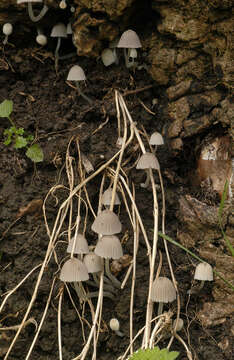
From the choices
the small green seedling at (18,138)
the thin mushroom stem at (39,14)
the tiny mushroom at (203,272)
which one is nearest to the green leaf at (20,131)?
the small green seedling at (18,138)

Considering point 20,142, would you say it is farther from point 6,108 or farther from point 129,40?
point 129,40

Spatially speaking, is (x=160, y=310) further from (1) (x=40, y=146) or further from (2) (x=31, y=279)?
(1) (x=40, y=146)

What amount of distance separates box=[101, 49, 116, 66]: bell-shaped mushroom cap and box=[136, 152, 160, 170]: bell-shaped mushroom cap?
0.70 m

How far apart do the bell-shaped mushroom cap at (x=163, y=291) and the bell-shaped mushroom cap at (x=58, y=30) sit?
1675mm

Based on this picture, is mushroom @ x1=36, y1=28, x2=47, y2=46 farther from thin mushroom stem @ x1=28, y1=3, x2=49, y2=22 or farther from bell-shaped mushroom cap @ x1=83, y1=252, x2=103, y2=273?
bell-shaped mushroom cap @ x1=83, y1=252, x2=103, y2=273

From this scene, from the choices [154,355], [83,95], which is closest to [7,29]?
[83,95]

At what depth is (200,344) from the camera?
2.61m

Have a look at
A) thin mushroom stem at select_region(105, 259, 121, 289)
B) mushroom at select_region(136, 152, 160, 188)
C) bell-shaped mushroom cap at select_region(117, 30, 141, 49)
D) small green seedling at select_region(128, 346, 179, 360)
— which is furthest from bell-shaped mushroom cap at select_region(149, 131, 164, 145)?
small green seedling at select_region(128, 346, 179, 360)

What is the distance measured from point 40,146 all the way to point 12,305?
1012mm

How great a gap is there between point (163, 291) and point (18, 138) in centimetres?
134

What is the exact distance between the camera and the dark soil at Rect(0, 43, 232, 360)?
8.67ft

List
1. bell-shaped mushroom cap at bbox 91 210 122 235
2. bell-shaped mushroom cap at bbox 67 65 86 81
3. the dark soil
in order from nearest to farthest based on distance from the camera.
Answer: bell-shaped mushroom cap at bbox 91 210 122 235 → the dark soil → bell-shaped mushroom cap at bbox 67 65 86 81

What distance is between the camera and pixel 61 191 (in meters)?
2.86

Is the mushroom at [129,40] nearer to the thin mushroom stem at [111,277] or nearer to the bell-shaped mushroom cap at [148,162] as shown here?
the bell-shaped mushroom cap at [148,162]
